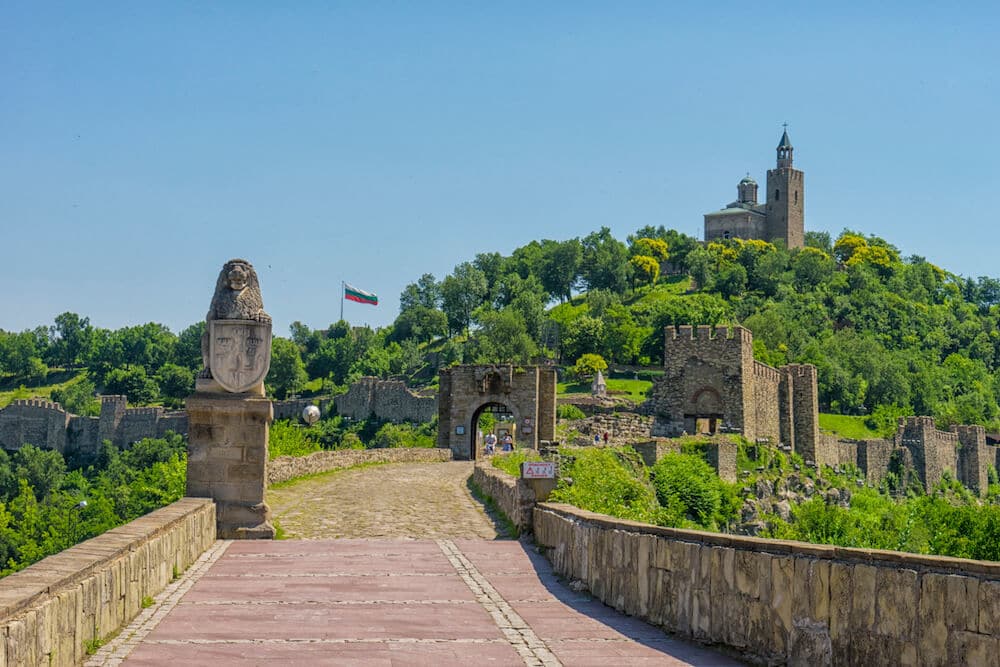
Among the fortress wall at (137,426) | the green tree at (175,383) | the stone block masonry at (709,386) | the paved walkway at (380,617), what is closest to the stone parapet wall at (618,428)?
the stone block masonry at (709,386)

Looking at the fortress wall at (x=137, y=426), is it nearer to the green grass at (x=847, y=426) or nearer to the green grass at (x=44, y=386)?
the green grass at (x=44, y=386)

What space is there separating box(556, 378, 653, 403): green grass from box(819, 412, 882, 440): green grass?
11.2 meters

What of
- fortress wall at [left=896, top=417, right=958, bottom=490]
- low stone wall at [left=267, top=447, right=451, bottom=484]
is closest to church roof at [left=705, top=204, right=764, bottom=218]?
fortress wall at [left=896, top=417, right=958, bottom=490]

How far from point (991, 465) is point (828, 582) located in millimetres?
74411

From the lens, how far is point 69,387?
141 metres

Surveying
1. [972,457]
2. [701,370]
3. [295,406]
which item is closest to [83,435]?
[295,406]

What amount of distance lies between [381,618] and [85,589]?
85.7 inches

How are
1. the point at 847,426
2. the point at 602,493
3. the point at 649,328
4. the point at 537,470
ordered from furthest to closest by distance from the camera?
the point at 649,328 < the point at 847,426 < the point at 602,493 < the point at 537,470

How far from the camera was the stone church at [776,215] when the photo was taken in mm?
134875

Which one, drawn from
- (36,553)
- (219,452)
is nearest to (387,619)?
(219,452)

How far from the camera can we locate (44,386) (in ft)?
491

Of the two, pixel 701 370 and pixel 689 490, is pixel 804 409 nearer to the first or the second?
pixel 701 370

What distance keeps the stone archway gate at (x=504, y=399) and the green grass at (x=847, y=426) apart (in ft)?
113

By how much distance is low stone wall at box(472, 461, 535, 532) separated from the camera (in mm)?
12969
